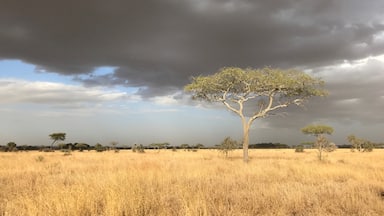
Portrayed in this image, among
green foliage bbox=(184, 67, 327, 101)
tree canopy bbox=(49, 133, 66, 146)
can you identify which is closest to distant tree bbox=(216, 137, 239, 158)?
green foliage bbox=(184, 67, 327, 101)

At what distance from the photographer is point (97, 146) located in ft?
301

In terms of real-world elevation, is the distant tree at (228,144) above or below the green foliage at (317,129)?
below

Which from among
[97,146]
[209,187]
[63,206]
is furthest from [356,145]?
[63,206]

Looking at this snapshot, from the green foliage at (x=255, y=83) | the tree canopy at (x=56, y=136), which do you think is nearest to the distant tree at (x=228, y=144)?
the green foliage at (x=255, y=83)

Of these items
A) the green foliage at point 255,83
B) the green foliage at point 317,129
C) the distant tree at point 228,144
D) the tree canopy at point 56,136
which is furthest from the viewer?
the tree canopy at point 56,136

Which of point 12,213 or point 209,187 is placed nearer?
point 12,213

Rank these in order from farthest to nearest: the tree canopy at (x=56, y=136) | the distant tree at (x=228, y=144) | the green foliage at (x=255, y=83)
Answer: the tree canopy at (x=56, y=136) < the distant tree at (x=228, y=144) < the green foliage at (x=255, y=83)

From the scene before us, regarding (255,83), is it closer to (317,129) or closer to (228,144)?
(228,144)

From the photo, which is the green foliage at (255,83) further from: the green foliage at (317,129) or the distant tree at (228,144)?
the green foliage at (317,129)

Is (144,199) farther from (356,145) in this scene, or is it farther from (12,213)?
(356,145)

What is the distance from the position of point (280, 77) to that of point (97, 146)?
69.2 meters

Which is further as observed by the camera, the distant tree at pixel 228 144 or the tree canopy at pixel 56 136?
the tree canopy at pixel 56 136

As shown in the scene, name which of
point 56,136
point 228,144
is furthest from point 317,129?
point 56,136

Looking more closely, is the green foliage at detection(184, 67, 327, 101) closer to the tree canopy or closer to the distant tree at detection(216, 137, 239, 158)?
the distant tree at detection(216, 137, 239, 158)
